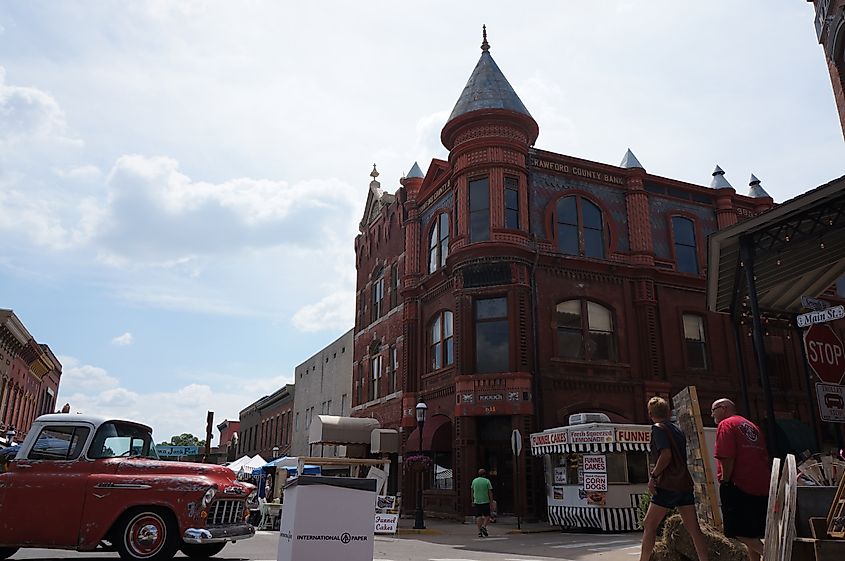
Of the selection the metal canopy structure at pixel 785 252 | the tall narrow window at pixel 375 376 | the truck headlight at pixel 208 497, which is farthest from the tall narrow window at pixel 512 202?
the truck headlight at pixel 208 497

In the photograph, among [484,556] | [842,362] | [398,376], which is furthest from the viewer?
[398,376]

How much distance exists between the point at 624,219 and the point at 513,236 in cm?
571

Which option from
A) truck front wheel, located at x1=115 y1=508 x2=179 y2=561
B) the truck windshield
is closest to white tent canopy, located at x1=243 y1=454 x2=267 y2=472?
the truck windshield

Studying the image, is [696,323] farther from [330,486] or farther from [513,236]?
[330,486]

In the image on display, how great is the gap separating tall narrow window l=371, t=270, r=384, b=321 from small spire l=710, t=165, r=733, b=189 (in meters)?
15.7

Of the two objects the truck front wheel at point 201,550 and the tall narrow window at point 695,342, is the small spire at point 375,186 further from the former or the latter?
the truck front wheel at point 201,550

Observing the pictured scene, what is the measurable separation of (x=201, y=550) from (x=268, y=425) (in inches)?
1855

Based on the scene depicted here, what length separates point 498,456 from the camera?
22922mm

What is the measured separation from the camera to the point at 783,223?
10875mm

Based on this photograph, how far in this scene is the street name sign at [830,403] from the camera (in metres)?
9.66

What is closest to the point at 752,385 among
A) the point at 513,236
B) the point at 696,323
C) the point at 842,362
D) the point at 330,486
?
the point at 696,323

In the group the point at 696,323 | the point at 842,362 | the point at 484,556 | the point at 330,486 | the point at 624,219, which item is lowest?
the point at 484,556

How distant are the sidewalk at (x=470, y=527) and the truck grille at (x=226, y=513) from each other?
9.04 metres

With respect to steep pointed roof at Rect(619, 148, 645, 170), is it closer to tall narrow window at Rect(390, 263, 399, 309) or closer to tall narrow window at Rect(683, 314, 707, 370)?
tall narrow window at Rect(683, 314, 707, 370)
